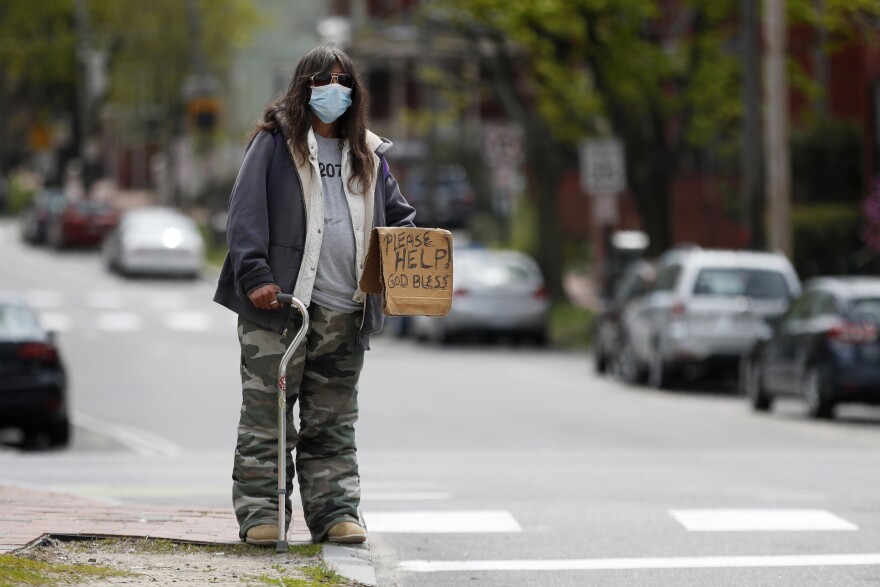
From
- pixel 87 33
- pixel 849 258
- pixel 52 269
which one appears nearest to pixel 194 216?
pixel 87 33

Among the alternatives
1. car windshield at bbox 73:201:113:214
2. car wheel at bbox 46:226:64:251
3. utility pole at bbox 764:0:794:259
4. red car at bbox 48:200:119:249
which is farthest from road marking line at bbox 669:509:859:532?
car wheel at bbox 46:226:64:251

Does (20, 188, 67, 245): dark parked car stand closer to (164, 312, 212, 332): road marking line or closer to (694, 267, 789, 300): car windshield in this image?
(164, 312, 212, 332): road marking line

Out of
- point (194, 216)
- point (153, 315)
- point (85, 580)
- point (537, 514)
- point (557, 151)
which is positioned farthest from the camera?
point (194, 216)

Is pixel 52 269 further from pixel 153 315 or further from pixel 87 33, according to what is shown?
pixel 87 33

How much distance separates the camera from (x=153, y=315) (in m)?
41.3

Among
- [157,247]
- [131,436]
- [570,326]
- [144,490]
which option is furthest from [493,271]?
[144,490]

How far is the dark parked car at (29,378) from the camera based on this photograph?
1880 cm

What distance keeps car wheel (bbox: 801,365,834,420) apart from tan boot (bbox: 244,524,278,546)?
12.1m

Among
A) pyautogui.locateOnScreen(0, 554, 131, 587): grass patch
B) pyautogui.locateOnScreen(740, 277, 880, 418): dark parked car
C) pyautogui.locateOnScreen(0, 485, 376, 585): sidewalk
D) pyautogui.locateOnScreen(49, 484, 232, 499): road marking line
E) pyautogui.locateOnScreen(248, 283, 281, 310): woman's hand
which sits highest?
pyautogui.locateOnScreen(248, 283, 281, 310): woman's hand

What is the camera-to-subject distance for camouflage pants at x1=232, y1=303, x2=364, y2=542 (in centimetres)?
805

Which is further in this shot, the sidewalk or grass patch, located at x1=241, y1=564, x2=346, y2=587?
the sidewalk

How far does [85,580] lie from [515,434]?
11.7 m

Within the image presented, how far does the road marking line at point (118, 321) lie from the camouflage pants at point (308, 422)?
3016 cm

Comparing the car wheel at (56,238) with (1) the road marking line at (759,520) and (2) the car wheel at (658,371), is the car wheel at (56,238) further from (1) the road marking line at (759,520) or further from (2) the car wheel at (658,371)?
(1) the road marking line at (759,520)
